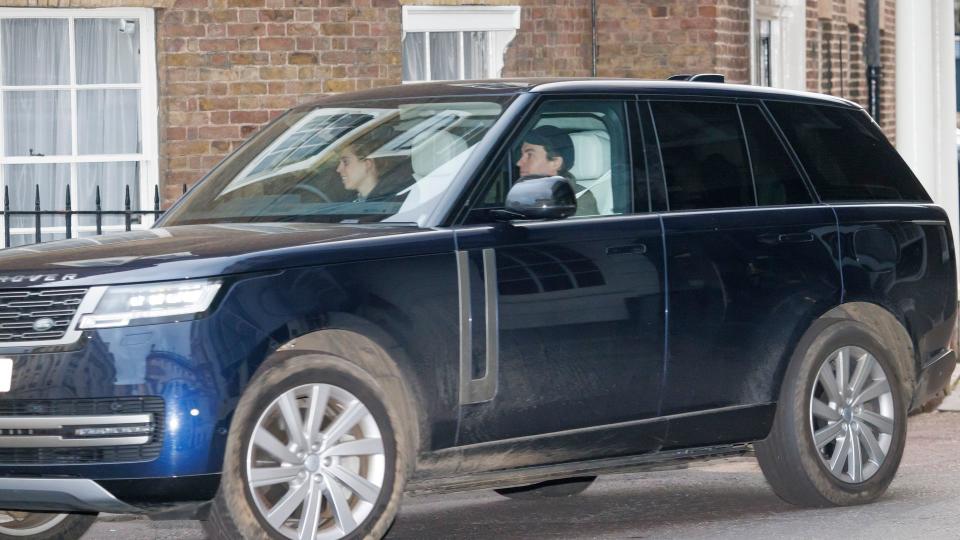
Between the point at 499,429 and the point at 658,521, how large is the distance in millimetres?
1308

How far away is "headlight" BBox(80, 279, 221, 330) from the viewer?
227 inches

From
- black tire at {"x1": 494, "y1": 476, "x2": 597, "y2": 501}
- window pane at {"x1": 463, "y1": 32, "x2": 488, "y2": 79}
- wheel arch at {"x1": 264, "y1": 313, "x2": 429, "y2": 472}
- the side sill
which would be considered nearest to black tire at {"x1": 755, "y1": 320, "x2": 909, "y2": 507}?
the side sill

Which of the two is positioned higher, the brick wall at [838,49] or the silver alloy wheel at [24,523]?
the brick wall at [838,49]

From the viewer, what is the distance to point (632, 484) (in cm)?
885

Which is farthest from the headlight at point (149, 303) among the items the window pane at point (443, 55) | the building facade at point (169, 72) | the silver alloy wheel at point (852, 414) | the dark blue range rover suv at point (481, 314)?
the window pane at point (443, 55)

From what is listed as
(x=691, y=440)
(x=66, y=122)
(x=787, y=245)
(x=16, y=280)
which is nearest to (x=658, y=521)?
(x=691, y=440)

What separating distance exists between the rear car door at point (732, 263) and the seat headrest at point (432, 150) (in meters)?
0.88

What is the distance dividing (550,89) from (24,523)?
2485mm

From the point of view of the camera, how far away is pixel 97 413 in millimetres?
5738

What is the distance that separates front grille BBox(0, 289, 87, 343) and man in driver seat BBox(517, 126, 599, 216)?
1.75 m

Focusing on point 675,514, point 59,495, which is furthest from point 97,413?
point 675,514

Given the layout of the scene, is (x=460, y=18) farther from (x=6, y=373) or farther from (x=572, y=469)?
(x=6, y=373)

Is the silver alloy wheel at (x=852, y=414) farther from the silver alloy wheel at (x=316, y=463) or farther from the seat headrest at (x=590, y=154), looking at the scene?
the silver alloy wheel at (x=316, y=463)

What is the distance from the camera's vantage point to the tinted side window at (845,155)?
7922 millimetres
